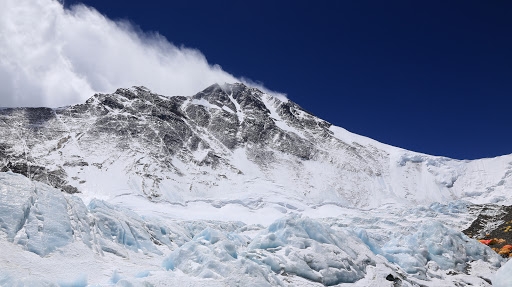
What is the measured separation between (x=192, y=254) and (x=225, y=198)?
8426 cm

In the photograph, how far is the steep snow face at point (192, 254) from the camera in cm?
1705

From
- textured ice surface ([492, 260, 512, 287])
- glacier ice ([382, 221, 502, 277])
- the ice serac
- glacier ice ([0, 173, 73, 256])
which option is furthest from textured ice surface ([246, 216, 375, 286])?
the ice serac

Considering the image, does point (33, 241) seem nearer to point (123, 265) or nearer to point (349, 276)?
point (123, 265)

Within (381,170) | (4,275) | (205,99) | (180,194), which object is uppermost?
(205,99)

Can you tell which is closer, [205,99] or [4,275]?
[4,275]

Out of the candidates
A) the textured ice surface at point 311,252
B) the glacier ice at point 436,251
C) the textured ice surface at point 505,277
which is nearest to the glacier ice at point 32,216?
the textured ice surface at point 311,252

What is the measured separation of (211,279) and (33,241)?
7.93 metres

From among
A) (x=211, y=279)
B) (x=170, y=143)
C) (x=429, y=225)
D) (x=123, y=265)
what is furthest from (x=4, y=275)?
(x=170, y=143)

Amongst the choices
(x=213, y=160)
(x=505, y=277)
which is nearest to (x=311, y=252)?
(x=505, y=277)

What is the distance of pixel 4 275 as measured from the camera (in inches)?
564

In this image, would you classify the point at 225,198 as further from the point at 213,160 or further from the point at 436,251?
the point at 436,251

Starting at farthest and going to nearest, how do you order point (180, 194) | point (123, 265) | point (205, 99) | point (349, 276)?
1. point (205, 99)
2. point (180, 194)
3. point (349, 276)
4. point (123, 265)

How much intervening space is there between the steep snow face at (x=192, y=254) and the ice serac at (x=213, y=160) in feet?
233

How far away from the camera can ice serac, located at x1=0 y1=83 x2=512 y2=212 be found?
343 ft
